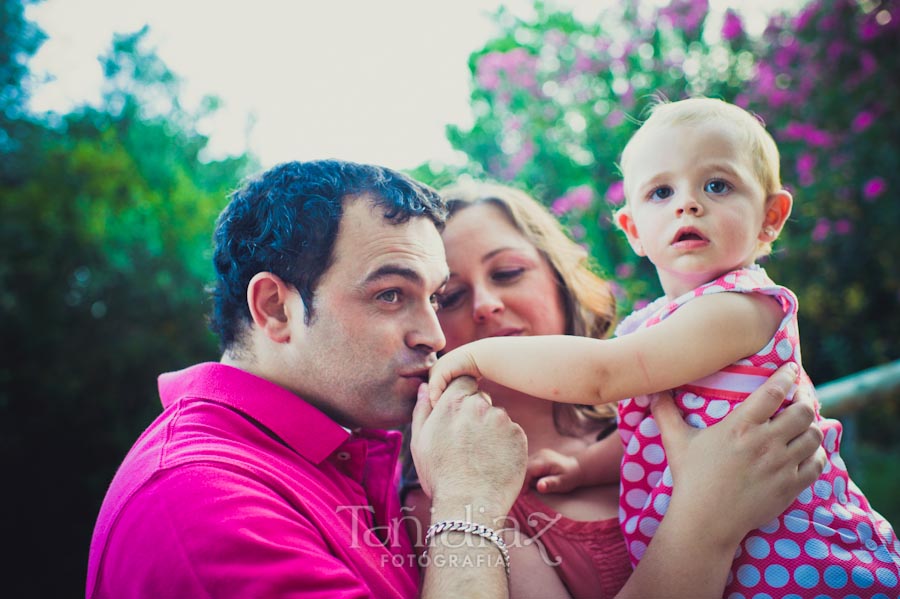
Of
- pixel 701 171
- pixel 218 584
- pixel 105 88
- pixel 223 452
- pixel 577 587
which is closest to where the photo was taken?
pixel 218 584

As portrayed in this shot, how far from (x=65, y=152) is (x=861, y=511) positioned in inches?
353

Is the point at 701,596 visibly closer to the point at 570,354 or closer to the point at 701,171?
the point at 570,354

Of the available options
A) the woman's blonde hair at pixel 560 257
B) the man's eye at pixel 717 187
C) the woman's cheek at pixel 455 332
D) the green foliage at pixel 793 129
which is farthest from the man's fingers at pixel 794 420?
the green foliage at pixel 793 129

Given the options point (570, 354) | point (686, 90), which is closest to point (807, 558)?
point (570, 354)

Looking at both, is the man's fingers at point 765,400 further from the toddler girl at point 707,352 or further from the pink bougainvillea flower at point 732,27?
the pink bougainvillea flower at point 732,27

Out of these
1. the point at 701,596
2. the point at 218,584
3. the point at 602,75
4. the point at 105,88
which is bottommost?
the point at 701,596

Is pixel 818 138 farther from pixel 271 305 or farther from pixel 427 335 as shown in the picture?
pixel 271 305

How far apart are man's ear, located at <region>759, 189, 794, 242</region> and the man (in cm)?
49

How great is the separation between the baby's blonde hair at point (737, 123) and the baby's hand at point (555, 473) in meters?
1.09

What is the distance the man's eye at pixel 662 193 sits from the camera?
1.89 metres

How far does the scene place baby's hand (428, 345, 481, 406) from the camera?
1.87 metres

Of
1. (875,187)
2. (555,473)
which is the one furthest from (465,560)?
(875,187)

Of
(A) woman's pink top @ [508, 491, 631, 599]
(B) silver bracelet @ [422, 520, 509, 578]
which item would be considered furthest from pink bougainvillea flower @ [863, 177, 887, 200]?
(B) silver bracelet @ [422, 520, 509, 578]

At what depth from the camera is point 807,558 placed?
1.61 meters
